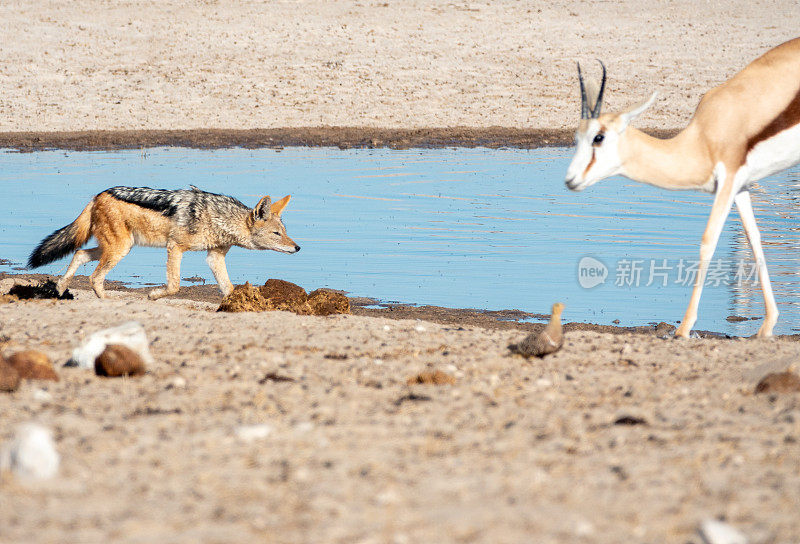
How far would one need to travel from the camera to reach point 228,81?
3241 cm

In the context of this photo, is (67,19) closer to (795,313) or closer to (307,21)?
(307,21)

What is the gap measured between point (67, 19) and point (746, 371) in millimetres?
37893

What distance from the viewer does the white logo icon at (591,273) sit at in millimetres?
11822

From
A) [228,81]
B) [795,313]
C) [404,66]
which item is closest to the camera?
[795,313]

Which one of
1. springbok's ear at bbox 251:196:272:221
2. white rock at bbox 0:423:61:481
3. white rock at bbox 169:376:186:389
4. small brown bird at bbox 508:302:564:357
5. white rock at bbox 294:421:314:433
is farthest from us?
springbok's ear at bbox 251:196:272:221

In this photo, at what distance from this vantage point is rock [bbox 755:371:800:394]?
5.41m

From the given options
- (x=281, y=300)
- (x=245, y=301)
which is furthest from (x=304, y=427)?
(x=281, y=300)

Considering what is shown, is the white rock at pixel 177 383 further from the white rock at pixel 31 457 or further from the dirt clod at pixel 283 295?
the dirt clod at pixel 283 295

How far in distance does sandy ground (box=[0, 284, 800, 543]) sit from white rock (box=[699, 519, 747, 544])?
0.28 feet

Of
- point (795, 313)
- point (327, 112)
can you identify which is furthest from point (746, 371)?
point (327, 112)

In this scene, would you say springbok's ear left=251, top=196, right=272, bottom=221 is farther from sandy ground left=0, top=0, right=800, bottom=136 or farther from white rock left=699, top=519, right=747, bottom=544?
sandy ground left=0, top=0, right=800, bottom=136

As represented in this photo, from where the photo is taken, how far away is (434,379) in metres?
5.74

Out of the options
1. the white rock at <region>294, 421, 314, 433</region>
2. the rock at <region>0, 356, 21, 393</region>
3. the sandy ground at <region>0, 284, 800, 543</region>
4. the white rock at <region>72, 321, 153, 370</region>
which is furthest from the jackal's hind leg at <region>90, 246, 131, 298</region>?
the white rock at <region>294, 421, 314, 433</region>

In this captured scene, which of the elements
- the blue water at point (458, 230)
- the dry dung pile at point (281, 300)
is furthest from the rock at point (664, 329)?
the dry dung pile at point (281, 300)
